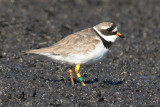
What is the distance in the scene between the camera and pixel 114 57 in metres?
12.5

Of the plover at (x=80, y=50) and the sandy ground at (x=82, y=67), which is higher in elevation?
the plover at (x=80, y=50)

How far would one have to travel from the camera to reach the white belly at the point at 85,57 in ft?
28.7

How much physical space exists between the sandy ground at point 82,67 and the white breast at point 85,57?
26.5 inches

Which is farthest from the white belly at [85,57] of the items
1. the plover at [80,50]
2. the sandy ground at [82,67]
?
the sandy ground at [82,67]

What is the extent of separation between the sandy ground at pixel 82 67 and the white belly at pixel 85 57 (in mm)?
673

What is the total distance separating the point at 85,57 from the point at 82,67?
2517 millimetres

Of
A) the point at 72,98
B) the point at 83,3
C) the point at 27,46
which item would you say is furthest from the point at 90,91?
the point at 83,3

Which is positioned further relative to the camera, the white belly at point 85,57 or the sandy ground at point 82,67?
the white belly at point 85,57

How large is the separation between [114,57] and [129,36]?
2.99m

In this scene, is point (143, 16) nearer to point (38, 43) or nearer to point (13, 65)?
point (38, 43)

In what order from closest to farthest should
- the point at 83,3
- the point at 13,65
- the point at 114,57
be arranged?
the point at 13,65 < the point at 114,57 < the point at 83,3

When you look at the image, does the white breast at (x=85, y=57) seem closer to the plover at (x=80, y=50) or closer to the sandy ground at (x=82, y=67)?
the plover at (x=80, y=50)

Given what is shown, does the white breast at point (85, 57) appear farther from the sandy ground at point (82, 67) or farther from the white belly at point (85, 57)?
the sandy ground at point (82, 67)

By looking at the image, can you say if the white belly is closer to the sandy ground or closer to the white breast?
the white breast
